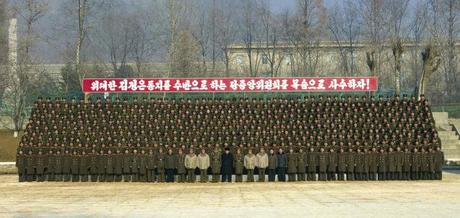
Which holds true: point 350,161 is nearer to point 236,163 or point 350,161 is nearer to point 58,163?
point 236,163

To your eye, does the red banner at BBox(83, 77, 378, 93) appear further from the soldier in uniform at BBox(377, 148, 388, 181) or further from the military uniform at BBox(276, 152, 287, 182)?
the military uniform at BBox(276, 152, 287, 182)

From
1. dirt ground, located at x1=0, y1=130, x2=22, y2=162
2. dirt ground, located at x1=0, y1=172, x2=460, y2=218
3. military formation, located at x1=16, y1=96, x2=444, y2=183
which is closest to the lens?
dirt ground, located at x1=0, y1=172, x2=460, y2=218

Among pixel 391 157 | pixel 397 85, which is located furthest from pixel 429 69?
pixel 391 157

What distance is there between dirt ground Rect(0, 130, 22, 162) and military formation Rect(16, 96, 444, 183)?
7.34 m

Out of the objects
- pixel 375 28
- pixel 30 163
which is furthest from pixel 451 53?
pixel 30 163

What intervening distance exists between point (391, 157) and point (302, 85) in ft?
16.5

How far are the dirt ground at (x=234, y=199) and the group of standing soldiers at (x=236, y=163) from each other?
0.82m

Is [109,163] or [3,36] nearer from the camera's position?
[109,163]

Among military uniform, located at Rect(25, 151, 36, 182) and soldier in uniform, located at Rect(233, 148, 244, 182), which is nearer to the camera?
soldier in uniform, located at Rect(233, 148, 244, 182)

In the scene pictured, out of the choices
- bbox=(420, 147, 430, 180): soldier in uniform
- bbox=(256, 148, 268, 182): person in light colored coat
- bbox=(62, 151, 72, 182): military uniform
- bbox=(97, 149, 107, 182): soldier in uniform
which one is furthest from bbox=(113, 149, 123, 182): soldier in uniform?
bbox=(420, 147, 430, 180): soldier in uniform

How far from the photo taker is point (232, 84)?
26797 millimetres

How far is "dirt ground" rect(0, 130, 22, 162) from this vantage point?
102 ft

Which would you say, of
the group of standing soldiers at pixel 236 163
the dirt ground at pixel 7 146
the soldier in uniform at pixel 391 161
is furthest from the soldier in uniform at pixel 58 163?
the soldier in uniform at pixel 391 161

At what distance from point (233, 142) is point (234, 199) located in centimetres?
670
